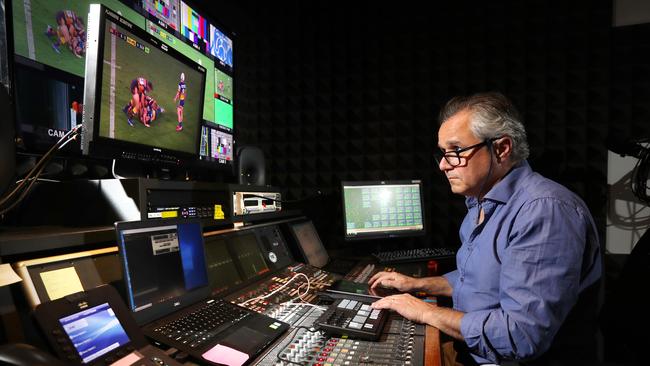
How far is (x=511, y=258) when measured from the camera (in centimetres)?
115

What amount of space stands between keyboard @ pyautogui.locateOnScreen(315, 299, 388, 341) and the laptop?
0.14 metres

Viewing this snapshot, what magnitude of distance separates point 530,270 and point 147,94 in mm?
1389

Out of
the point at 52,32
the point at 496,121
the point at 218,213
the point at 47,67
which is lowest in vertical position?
the point at 218,213

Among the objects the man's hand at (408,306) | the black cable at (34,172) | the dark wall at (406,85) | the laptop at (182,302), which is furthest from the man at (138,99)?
the dark wall at (406,85)

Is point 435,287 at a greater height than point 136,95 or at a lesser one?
lesser

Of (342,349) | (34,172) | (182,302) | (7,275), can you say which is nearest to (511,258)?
(342,349)

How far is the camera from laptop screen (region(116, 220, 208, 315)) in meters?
0.97

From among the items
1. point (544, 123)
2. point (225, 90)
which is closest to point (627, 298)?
point (544, 123)

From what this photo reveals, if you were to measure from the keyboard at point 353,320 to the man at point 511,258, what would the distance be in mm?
73

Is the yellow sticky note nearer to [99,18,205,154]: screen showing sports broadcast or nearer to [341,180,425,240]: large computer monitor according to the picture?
[99,18,205,154]: screen showing sports broadcast

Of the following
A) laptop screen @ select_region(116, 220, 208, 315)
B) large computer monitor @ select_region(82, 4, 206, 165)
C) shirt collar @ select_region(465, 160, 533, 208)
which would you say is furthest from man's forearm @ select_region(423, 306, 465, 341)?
large computer monitor @ select_region(82, 4, 206, 165)

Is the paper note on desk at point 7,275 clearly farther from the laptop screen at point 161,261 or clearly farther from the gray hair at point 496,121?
the gray hair at point 496,121

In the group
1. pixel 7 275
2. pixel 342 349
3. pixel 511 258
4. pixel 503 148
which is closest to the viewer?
pixel 7 275

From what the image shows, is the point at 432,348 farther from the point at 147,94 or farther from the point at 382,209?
the point at 382,209
